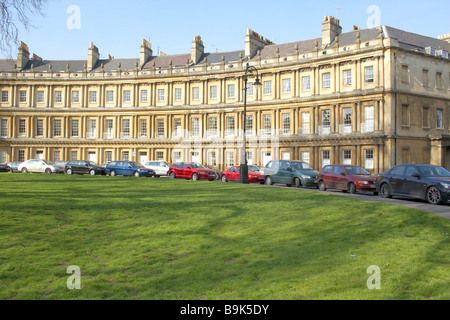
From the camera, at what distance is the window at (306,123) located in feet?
158

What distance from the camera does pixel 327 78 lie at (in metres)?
46.8

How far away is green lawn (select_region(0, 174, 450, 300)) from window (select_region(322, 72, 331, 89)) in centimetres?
3569

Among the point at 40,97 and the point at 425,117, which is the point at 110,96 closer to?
the point at 40,97

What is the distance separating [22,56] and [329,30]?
4949 cm

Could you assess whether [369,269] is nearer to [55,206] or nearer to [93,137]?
[55,206]

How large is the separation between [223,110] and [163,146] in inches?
424

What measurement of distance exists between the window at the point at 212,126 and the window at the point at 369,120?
20872 mm

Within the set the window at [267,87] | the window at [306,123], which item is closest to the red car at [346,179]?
the window at [306,123]

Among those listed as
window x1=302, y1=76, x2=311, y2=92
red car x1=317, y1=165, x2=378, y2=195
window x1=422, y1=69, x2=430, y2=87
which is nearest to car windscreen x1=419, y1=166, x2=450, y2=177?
red car x1=317, y1=165, x2=378, y2=195

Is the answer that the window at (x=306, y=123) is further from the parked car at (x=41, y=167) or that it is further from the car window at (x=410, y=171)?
the car window at (x=410, y=171)

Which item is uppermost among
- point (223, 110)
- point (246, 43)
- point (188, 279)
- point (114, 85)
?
point (246, 43)

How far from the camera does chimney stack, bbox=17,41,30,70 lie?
64188 mm

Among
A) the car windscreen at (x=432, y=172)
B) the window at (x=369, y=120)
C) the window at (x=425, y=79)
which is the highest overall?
the window at (x=425, y=79)

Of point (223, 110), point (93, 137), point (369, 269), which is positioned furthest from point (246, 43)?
point (369, 269)
